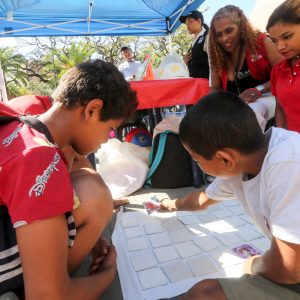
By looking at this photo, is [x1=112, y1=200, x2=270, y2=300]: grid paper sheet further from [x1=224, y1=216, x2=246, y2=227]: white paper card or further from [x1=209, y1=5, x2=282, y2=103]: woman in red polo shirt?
[x1=209, y1=5, x2=282, y2=103]: woman in red polo shirt

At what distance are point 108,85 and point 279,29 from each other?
982 mm

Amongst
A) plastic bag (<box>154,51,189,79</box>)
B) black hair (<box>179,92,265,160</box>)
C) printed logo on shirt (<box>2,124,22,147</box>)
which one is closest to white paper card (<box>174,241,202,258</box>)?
black hair (<box>179,92,265,160</box>)

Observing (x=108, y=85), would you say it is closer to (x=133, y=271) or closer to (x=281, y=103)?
(x=133, y=271)

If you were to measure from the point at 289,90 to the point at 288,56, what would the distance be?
0.18 m

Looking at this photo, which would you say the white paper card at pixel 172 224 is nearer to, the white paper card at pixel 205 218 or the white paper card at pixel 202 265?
the white paper card at pixel 205 218

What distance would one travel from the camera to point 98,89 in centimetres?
110

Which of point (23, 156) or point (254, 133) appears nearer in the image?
point (23, 156)

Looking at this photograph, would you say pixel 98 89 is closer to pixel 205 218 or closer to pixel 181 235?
pixel 181 235

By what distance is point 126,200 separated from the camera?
2166 millimetres

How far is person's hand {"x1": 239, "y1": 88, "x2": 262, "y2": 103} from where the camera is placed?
80.3 inches

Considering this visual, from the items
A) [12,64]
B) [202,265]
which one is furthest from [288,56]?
[12,64]

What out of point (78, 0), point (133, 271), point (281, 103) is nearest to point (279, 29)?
point (281, 103)

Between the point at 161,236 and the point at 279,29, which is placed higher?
the point at 279,29

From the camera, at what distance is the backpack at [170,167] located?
246 centimetres
